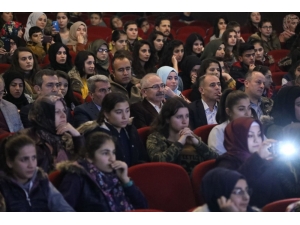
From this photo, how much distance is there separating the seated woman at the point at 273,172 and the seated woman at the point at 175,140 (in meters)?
0.39

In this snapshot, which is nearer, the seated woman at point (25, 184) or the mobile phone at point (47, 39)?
the seated woman at point (25, 184)

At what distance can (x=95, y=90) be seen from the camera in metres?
4.54

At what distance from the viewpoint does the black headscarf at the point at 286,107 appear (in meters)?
4.31

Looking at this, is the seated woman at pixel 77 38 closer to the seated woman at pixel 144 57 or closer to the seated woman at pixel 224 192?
the seated woman at pixel 144 57

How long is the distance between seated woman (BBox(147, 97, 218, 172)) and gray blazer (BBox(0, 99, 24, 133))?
884 millimetres

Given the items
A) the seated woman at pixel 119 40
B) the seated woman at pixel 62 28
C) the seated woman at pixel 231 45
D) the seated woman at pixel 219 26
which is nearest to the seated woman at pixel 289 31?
the seated woman at pixel 219 26

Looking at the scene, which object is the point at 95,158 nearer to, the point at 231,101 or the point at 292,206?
the point at 292,206

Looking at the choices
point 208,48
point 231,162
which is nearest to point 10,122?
→ point 231,162

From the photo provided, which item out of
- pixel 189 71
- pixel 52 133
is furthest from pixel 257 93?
pixel 52 133

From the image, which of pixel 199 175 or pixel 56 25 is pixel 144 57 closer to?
pixel 56 25

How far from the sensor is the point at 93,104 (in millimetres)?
4457

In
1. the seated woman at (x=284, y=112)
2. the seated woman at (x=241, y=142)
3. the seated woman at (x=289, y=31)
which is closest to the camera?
the seated woman at (x=241, y=142)

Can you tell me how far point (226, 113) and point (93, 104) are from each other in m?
0.83

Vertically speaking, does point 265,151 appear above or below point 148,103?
below
